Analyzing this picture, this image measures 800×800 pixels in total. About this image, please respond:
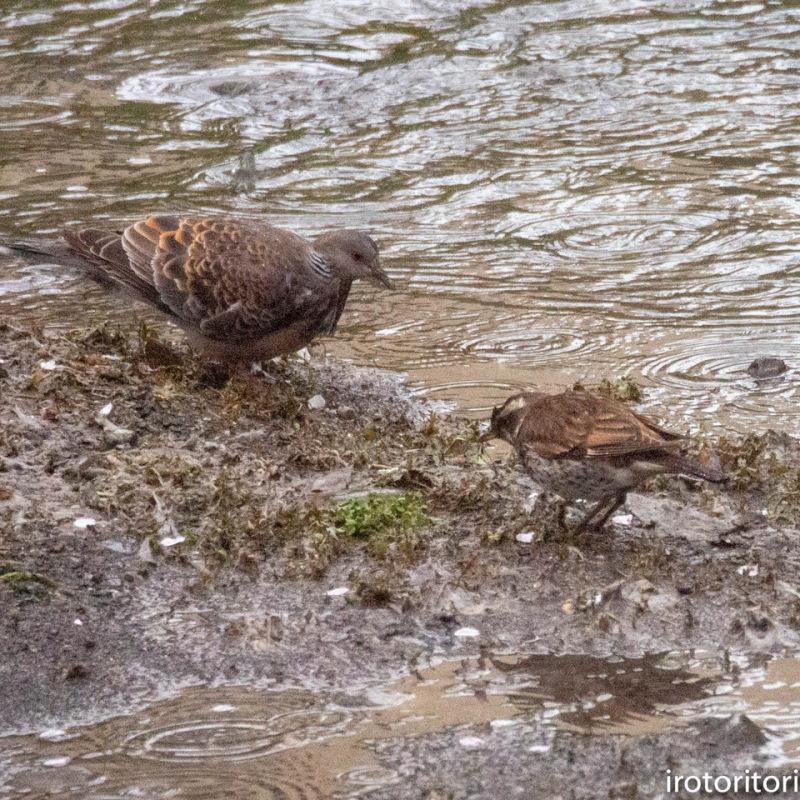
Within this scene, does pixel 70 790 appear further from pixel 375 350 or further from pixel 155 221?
pixel 375 350

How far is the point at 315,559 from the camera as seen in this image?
554 centimetres

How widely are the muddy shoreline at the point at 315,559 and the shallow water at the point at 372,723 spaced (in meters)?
0.09

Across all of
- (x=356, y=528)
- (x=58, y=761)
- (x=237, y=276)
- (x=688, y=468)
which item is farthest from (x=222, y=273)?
(x=58, y=761)

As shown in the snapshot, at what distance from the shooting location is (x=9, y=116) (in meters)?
14.5

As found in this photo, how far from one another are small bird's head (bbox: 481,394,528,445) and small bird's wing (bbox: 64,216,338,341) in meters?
1.76

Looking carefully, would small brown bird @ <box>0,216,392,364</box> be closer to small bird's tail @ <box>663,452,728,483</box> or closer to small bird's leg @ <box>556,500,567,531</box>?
small bird's leg @ <box>556,500,567,531</box>

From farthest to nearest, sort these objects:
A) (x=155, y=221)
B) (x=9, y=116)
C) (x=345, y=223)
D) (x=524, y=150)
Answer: (x=9, y=116) → (x=524, y=150) → (x=345, y=223) → (x=155, y=221)

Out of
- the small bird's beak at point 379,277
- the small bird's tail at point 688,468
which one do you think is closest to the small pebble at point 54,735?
the small bird's tail at point 688,468

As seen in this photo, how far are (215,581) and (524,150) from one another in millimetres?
8569

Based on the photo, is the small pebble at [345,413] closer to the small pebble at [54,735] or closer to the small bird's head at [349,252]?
the small bird's head at [349,252]

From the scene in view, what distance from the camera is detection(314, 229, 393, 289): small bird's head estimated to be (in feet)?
26.3

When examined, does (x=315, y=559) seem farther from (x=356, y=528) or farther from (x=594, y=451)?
(x=594, y=451)

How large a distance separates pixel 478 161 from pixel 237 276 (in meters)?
5.72

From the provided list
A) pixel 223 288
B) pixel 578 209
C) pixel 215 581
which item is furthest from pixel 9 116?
pixel 215 581
